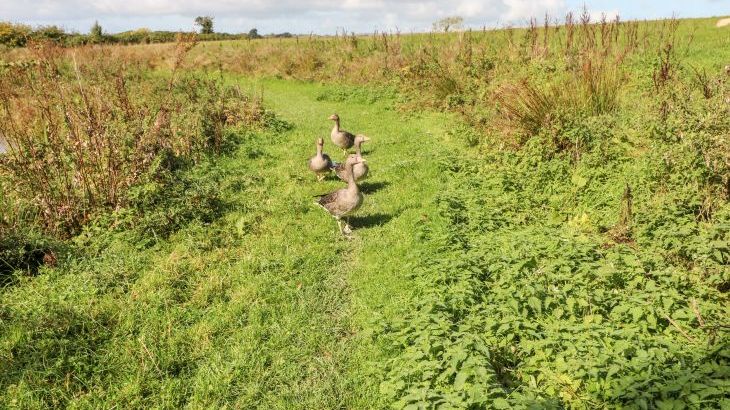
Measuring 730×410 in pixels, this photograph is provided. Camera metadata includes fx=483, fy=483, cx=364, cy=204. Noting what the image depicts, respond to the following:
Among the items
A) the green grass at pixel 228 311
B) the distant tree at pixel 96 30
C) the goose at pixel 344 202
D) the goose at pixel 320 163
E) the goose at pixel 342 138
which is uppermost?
the distant tree at pixel 96 30

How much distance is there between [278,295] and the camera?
20.2ft

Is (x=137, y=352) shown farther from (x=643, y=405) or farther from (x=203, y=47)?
(x=203, y=47)

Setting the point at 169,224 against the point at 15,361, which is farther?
the point at 169,224

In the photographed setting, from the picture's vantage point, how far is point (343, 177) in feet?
31.4

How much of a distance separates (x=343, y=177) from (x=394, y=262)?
10.5ft

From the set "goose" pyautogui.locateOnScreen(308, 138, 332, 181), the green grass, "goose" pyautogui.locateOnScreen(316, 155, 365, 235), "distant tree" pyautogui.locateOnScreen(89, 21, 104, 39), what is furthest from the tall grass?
"distant tree" pyautogui.locateOnScreen(89, 21, 104, 39)

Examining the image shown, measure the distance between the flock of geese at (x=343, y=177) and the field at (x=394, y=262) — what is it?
390 mm

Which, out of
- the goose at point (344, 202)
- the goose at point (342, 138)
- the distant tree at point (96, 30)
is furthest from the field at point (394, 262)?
the distant tree at point (96, 30)

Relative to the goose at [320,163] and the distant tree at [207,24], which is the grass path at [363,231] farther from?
the distant tree at [207,24]

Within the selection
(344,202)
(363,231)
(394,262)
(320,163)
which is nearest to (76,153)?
(320,163)

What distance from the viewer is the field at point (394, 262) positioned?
4262mm

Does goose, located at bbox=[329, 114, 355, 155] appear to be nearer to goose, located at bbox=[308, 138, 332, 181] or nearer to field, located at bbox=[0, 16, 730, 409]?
field, located at bbox=[0, 16, 730, 409]

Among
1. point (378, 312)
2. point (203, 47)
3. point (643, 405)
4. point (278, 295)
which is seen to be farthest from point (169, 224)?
point (203, 47)

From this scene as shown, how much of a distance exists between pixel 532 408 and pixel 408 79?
17.4 m
